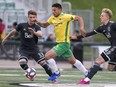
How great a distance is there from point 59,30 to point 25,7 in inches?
657

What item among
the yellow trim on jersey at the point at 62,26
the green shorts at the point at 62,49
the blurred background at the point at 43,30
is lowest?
the blurred background at the point at 43,30

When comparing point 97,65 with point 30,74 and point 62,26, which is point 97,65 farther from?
point 30,74

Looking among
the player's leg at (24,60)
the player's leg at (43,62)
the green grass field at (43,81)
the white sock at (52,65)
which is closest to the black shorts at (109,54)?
the green grass field at (43,81)

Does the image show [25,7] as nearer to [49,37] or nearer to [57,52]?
[49,37]

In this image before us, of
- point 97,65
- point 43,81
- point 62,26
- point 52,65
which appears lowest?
point 43,81

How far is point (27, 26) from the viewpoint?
17594 mm

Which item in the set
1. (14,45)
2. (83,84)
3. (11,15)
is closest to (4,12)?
(11,15)

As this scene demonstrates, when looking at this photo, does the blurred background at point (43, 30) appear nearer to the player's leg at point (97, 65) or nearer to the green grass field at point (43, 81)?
the green grass field at point (43, 81)

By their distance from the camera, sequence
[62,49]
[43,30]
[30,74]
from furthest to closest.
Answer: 1. [43,30]
2. [62,49]
3. [30,74]

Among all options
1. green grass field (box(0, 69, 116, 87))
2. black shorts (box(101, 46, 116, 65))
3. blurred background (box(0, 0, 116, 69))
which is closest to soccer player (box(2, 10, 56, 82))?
green grass field (box(0, 69, 116, 87))

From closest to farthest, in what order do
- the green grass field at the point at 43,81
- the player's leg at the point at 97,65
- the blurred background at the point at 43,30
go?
the green grass field at the point at 43,81 < the player's leg at the point at 97,65 < the blurred background at the point at 43,30

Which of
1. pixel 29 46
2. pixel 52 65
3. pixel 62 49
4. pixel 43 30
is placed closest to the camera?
pixel 62 49

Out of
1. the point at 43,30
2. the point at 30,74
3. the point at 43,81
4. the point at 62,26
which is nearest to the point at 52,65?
the point at 43,81

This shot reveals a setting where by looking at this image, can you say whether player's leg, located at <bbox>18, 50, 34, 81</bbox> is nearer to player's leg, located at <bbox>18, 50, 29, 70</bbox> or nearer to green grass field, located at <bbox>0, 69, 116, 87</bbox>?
player's leg, located at <bbox>18, 50, 29, 70</bbox>
